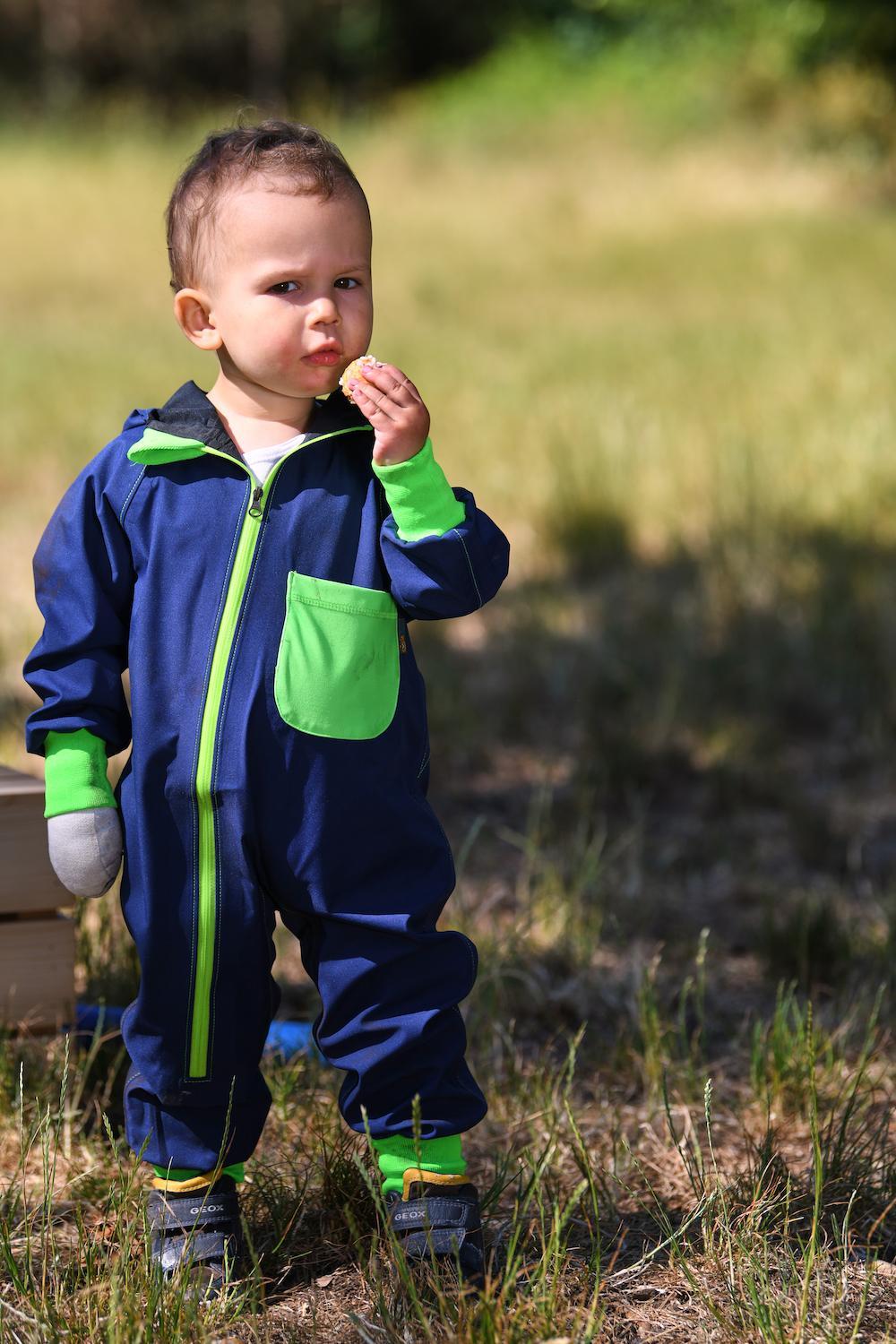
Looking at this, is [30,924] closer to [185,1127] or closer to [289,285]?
[185,1127]

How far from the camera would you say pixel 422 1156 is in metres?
1.92

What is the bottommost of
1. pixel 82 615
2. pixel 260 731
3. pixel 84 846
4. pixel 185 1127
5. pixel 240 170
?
pixel 185 1127

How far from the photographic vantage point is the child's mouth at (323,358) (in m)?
1.84

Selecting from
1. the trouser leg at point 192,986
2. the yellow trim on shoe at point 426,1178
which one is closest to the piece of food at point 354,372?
the trouser leg at point 192,986

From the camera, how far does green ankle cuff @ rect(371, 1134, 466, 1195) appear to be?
75.4 inches

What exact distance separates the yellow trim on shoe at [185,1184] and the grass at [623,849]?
8cm

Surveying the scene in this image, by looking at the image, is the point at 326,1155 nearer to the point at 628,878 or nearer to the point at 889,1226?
the point at 889,1226

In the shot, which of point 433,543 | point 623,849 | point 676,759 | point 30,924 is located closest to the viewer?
point 433,543

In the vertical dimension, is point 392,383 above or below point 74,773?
above

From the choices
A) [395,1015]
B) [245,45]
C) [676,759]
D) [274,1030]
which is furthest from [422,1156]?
[245,45]

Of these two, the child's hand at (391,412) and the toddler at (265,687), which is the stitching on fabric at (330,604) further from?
the child's hand at (391,412)

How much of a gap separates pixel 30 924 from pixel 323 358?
3.57 feet

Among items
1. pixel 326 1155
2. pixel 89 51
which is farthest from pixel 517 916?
pixel 89 51

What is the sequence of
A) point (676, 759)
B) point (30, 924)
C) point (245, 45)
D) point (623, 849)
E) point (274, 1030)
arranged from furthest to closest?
1. point (245, 45)
2. point (676, 759)
3. point (623, 849)
4. point (274, 1030)
5. point (30, 924)
